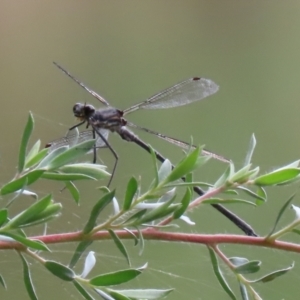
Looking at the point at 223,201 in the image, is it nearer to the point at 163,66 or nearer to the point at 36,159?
the point at 36,159

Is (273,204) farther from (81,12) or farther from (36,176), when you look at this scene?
A: (36,176)

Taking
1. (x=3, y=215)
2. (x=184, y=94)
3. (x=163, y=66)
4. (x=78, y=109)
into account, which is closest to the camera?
(x=3, y=215)

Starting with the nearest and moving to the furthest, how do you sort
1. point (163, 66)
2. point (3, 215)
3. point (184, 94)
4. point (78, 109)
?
point (3, 215) → point (78, 109) → point (184, 94) → point (163, 66)

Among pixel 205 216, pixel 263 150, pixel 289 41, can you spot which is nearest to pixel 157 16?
pixel 289 41

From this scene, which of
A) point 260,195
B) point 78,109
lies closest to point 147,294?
point 260,195

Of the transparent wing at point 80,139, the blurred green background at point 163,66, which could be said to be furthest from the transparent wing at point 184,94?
the blurred green background at point 163,66

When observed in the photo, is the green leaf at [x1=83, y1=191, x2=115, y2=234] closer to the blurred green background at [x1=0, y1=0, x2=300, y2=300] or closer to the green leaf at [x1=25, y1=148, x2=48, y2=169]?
the green leaf at [x1=25, y1=148, x2=48, y2=169]

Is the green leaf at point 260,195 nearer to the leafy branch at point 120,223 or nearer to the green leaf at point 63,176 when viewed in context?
the leafy branch at point 120,223
